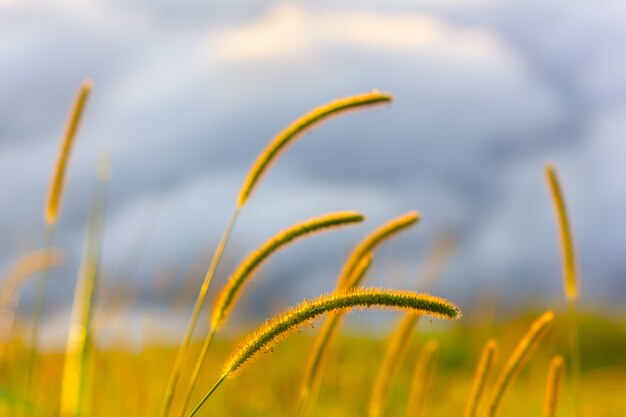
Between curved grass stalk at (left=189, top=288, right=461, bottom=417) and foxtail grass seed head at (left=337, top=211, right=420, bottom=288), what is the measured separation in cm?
87

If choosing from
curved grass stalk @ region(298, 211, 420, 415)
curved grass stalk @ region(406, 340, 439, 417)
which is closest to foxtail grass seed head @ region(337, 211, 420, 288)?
curved grass stalk @ region(298, 211, 420, 415)

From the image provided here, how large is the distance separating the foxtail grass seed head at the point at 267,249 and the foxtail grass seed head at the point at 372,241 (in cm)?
36

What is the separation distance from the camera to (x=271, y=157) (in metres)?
2.20

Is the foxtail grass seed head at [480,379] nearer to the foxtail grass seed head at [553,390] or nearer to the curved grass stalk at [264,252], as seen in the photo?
the foxtail grass seed head at [553,390]

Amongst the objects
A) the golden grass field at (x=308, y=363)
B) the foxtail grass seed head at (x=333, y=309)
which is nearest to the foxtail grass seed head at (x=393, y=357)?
the golden grass field at (x=308, y=363)

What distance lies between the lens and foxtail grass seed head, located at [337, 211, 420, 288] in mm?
2410

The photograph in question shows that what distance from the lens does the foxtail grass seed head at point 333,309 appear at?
1.50m

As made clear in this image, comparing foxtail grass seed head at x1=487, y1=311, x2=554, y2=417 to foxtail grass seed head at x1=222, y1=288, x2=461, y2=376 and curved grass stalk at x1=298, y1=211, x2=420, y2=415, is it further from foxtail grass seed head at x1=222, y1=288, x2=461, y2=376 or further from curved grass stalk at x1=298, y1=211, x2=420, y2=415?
foxtail grass seed head at x1=222, y1=288, x2=461, y2=376

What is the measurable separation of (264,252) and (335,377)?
6506 mm

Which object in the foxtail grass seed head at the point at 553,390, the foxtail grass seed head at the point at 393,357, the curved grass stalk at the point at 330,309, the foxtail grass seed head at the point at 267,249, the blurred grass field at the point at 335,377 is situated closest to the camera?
the curved grass stalk at the point at 330,309

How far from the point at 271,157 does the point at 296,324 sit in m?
0.77

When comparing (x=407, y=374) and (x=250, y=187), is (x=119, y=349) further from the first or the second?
(x=407, y=374)

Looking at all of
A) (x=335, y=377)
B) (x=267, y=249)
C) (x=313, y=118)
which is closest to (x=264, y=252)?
(x=267, y=249)

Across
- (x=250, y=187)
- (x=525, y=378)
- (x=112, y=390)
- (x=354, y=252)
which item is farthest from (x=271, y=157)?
(x=525, y=378)
